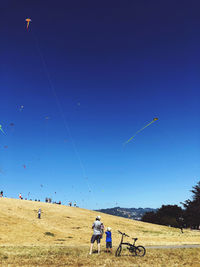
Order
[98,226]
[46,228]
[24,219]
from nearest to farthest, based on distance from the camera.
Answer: [98,226], [46,228], [24,219]

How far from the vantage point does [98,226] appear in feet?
49.0

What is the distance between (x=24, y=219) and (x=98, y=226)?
31.7m

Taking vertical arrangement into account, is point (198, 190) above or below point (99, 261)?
above

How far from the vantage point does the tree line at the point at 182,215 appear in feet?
236

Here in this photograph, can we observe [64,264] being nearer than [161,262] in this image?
Yes

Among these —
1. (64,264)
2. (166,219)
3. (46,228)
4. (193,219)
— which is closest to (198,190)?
(193,219)

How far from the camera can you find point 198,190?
74875 millimetres

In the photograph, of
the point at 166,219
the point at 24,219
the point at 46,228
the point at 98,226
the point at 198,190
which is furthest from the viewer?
the point at 166,219

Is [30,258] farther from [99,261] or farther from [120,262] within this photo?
[120,262]

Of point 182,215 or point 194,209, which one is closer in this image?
point 194,209

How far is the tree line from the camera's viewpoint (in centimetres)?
7191

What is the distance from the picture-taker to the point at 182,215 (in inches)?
3597

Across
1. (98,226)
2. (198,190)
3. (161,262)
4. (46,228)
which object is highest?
(198,190)

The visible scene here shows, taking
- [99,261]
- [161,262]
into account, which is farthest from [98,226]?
[161,262]
